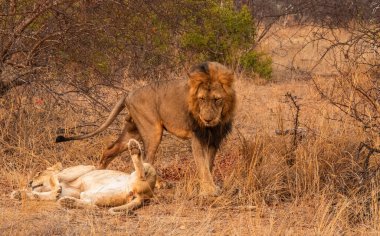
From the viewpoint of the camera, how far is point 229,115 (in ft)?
18.8

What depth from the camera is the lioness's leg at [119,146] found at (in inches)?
253

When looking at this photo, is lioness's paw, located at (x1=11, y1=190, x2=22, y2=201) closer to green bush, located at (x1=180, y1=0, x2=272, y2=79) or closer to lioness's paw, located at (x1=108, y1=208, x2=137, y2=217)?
lioness's paw, located at (x1=108, y1=208, x2=137, y2=217)

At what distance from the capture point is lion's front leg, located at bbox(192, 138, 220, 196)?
541cm

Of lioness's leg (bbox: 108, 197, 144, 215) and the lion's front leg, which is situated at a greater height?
the lion's front leg

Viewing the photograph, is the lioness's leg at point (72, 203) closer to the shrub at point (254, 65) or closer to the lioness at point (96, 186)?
the lioness at point (96, 186)

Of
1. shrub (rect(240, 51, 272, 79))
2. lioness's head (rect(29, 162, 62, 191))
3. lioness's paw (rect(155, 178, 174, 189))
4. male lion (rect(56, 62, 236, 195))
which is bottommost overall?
lioness's paw (rect(155, 178, 174, 189))

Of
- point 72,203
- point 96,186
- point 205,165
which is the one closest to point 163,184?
point 205,165

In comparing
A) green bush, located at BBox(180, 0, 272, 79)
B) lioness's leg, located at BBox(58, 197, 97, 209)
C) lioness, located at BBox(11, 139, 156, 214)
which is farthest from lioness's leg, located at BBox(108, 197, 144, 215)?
green bush, located at BBox(180, 0, 272, 79)

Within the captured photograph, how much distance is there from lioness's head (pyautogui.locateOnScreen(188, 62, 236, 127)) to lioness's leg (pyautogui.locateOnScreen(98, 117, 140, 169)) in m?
0.94

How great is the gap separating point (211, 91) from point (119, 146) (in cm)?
125

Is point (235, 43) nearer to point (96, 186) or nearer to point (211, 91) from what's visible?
point (211, 91)

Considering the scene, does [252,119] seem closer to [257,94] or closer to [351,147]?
[257,94]

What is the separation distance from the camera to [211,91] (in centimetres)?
557

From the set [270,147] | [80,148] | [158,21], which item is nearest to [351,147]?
[270,147]
